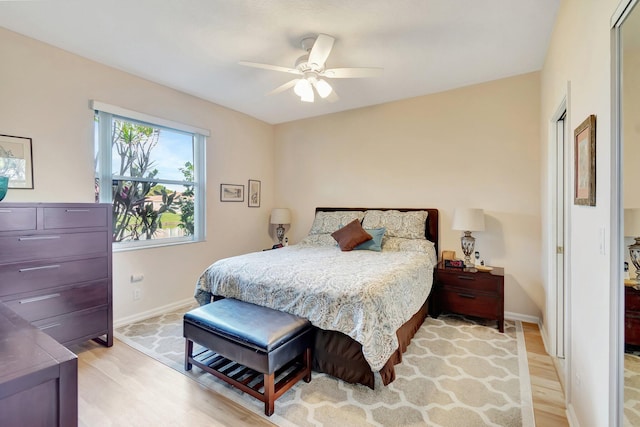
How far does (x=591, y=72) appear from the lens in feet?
4.58

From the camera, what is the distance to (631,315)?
106 cm

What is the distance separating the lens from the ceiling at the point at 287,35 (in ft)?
6.95

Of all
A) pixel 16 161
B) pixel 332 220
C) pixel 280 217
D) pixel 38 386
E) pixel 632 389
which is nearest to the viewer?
pixel 38 386

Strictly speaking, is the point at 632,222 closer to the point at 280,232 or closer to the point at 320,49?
the point at 320,49

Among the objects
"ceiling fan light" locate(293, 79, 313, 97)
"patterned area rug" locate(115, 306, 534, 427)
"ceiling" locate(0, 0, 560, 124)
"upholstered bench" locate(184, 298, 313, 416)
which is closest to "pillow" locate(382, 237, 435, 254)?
"patterned area rug" locate(115, 306, 534, 427)

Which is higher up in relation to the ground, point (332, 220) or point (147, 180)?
point (147, 180)

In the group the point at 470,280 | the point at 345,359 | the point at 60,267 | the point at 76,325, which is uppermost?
the point at 60,267

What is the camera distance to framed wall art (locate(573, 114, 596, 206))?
53.2 inches

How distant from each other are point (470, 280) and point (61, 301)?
12.1ft

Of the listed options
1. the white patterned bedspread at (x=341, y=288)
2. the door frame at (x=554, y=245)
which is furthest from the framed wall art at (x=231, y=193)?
the door frame at (x=554, y=245)

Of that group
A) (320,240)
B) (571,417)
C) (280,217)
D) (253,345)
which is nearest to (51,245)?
(253,345)

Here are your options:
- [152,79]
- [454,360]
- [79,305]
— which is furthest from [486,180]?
[79,305]

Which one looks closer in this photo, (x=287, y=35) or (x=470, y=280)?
(x=287, y=35)

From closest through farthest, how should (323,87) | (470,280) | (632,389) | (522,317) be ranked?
(632,389), (323,87), (470,280), (522,317)
